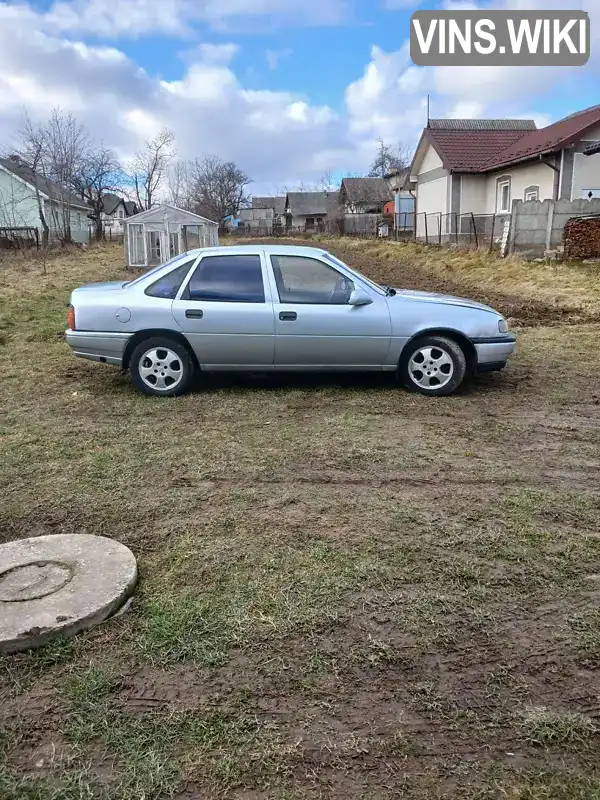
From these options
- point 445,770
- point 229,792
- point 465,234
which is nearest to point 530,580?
point 445,770

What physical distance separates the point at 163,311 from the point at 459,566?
13.4 ft

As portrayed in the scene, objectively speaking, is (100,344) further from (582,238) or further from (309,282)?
(582,238)

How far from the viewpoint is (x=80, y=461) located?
4660mm

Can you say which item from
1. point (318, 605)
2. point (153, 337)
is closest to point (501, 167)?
point (153, 337)

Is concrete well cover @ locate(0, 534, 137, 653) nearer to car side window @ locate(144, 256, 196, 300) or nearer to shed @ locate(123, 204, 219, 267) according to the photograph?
car side window @ locate(144, 256, 196, 300)

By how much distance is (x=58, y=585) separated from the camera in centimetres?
297

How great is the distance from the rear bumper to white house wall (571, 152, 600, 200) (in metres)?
20.6

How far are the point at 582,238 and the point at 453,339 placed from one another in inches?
507

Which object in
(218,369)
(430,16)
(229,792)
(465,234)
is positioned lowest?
(229,792)

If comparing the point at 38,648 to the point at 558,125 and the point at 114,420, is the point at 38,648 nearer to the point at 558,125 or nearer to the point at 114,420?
the point at 114,420

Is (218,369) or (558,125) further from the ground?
(558,125)

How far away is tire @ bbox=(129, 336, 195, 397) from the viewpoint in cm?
629

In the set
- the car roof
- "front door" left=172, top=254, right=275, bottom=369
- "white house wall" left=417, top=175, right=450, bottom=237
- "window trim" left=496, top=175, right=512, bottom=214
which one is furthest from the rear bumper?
"white house wall" left=417, top=175, right=450, bottom=237

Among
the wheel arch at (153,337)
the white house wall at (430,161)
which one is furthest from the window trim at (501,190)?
the wheel arch at (153,337)
